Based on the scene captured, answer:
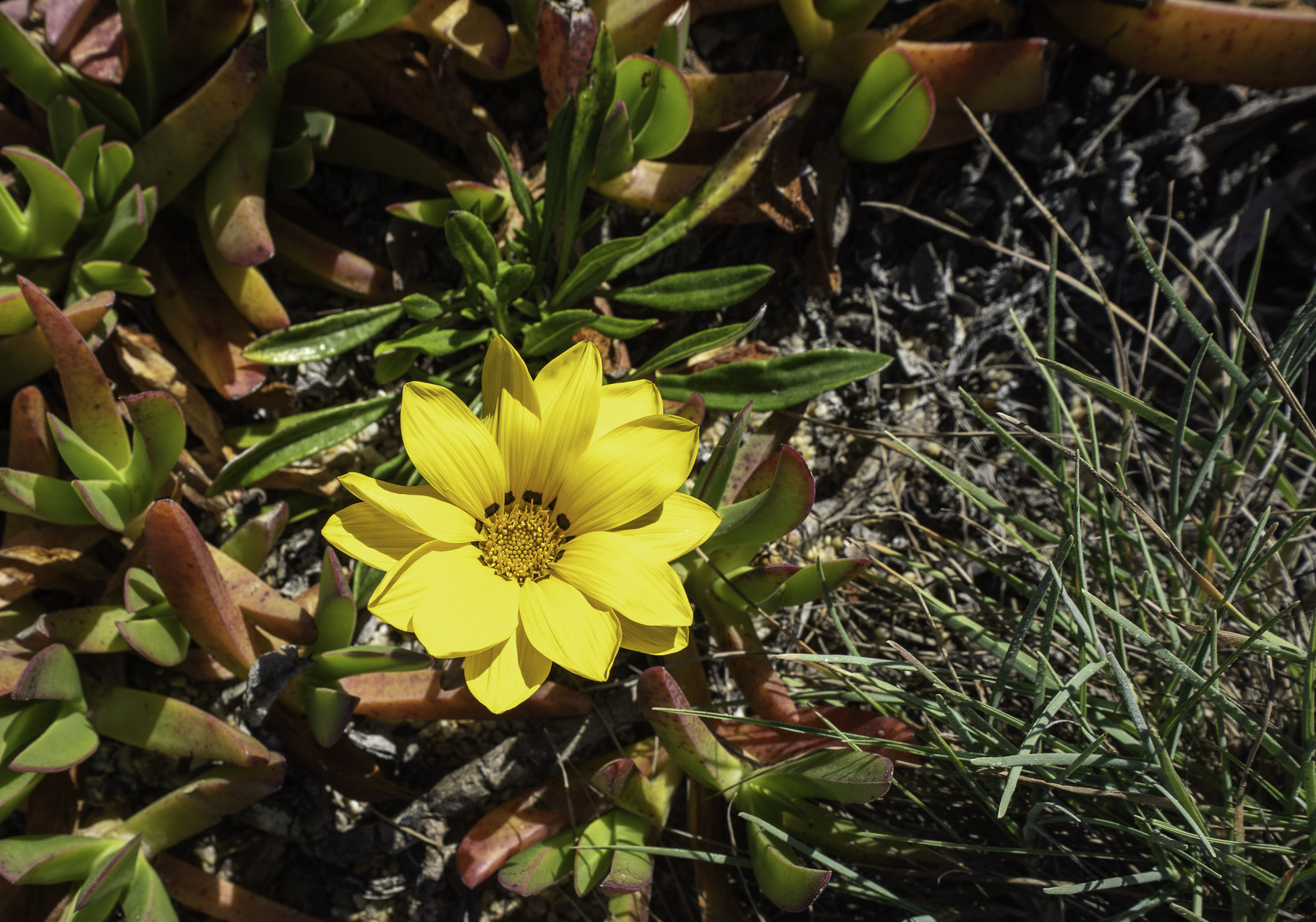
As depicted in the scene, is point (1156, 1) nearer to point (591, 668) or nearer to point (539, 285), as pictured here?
point (539, 285)

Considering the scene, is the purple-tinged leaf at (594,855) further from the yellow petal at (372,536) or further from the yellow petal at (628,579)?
the yellow petal at (372,536)

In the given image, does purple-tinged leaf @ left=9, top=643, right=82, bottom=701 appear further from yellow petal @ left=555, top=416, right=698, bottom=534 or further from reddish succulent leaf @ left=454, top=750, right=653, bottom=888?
yellow petal @ left=555, top=416, right=698, bottom=534

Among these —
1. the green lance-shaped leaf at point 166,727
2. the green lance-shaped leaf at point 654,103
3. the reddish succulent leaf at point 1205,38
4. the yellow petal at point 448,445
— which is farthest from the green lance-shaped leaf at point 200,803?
the reddish succulent leaf at point 1205,38

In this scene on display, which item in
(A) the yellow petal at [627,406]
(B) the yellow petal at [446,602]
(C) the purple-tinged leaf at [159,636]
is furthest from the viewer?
(C) the purple-tinged leaf at [159,636]

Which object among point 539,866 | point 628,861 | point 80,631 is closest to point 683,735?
point 628,861

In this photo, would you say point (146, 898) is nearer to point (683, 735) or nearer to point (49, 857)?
point (49, 857)
